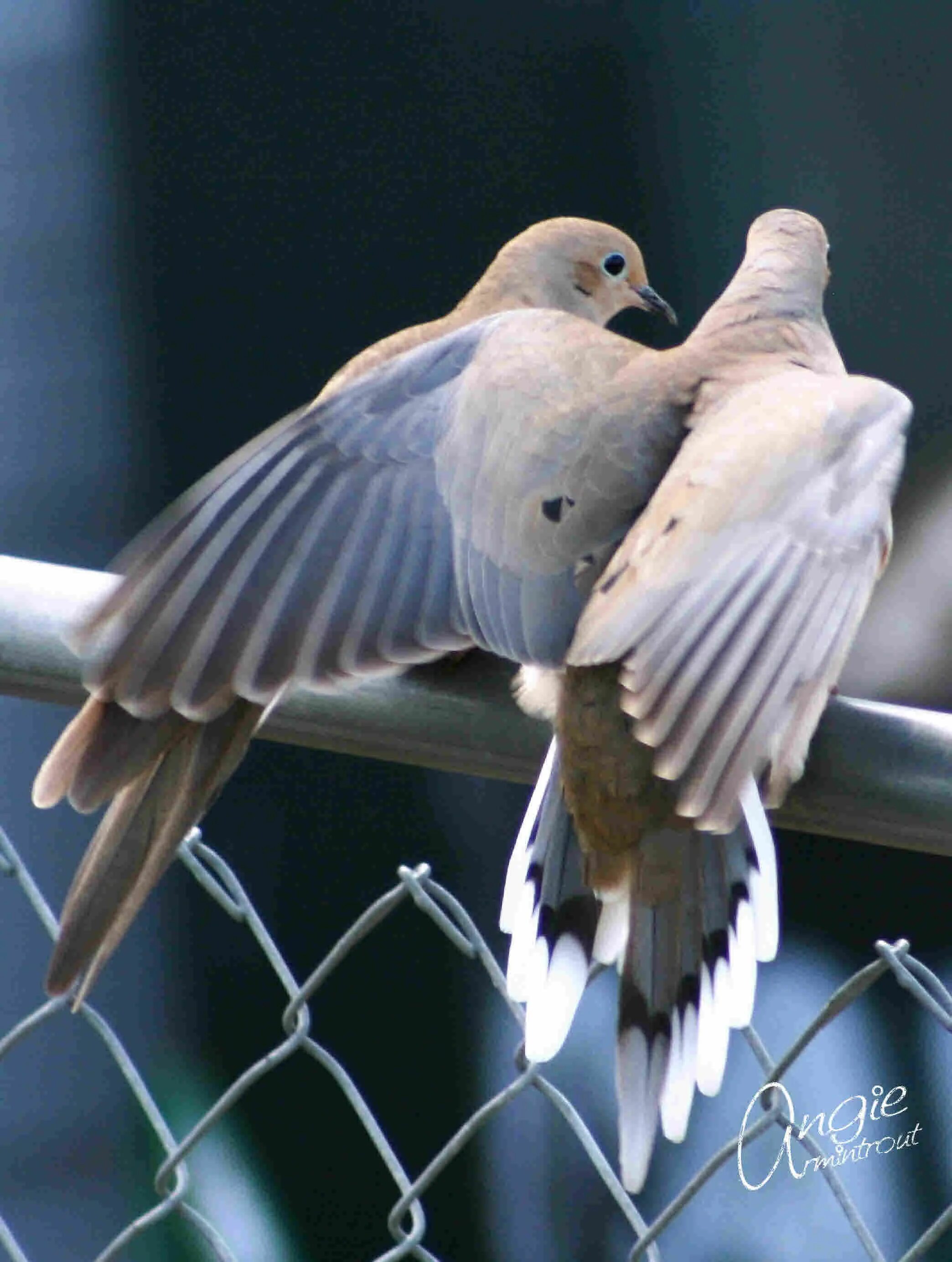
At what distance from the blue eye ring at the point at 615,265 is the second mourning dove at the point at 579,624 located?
1.18 metres

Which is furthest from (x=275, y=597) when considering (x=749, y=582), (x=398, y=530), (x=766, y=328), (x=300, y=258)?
(x=300, y=258)

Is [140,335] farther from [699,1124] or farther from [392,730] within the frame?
[392,730]

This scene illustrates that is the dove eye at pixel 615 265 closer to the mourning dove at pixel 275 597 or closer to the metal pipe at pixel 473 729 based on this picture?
the mourning dove at pixel 275 597

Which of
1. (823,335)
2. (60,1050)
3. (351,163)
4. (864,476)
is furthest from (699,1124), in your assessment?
(351,163)

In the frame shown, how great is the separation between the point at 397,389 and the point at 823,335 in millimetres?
573

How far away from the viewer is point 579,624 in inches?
63.5

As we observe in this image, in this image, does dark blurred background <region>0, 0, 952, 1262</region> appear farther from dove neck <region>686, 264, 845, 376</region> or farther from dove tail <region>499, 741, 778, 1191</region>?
dove tail <region>499, 741, 778, 1191</region>

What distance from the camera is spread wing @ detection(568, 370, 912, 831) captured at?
130cm

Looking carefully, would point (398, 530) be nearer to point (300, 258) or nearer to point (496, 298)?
point (496, 298)

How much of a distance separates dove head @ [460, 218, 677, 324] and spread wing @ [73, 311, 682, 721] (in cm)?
86

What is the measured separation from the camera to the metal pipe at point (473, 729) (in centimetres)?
121

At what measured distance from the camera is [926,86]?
3.71m
